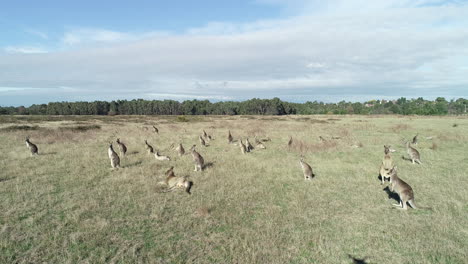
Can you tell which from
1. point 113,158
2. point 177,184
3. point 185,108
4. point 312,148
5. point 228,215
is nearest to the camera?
point 228,215

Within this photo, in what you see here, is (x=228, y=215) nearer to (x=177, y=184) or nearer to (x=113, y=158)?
(x=177, y=184)

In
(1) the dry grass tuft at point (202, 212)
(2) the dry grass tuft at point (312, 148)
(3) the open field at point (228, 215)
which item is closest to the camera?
(3) the open field at point (228, 215)

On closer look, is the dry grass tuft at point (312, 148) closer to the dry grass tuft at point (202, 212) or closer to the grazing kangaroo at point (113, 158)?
the dry grass tuft at point (202, 212)

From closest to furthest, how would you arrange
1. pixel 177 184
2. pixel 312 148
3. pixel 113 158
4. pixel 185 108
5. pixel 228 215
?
pixel 228 215, pixel 177 184, pixel 113 158, pixel 312 148, pixel 185 108

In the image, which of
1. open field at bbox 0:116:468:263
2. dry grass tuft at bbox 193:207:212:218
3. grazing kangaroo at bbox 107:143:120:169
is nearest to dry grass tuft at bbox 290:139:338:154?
open field at bbox 0:116:468:263

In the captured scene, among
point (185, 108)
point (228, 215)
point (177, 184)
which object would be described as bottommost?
point (228, 215)

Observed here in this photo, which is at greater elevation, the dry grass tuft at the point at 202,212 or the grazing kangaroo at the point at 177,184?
the grazing kangaroo at the point at 177,184

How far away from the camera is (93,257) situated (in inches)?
210

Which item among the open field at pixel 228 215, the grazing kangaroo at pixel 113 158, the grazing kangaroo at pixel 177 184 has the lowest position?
the open field at pixel 228 215

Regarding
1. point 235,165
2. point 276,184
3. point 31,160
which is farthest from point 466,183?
point 31,160

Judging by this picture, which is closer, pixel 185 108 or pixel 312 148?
pixel 312 148

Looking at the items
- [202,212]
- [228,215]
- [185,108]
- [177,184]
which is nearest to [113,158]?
[177,184]

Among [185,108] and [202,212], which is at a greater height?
[185,108]

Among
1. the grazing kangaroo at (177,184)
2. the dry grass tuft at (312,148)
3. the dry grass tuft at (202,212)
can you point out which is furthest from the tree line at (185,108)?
the dry grass tuft at (202,212)
